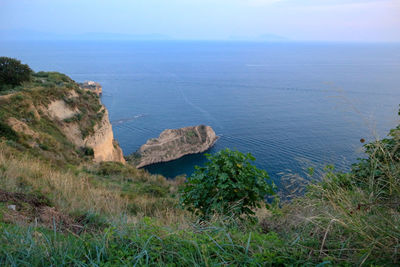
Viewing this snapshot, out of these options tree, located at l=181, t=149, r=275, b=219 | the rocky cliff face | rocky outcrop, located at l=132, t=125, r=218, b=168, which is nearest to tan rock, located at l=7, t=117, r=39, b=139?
the rocky cliff face

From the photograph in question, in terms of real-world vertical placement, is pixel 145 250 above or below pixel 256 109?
above

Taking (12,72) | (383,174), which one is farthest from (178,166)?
(383,174)

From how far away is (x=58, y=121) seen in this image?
2111 centimetres

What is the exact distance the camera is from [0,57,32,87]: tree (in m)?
21.3

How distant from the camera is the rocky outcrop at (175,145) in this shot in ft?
129

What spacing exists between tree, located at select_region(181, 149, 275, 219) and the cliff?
1097 centimetres

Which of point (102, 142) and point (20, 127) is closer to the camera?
point (20, 127)

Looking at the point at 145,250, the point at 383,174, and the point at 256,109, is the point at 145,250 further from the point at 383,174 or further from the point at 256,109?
the point at 256,109

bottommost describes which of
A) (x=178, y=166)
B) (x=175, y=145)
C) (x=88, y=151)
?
(x=178, y=166)

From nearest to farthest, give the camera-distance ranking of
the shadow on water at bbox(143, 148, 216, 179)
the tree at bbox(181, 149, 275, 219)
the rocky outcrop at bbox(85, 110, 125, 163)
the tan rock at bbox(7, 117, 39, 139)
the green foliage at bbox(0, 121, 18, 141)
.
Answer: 1. the tree at bbox(181, 149, 275, 219)
2. the green foliage at bbox(0, 121, 18, 141)
3. the tan rock at bbox(7, 117, 39, 139)
4. the rocky outcrop at bbox(85, 110, 125, 163)
5. the shadow on water at bbox(143, 148, 216, 179)

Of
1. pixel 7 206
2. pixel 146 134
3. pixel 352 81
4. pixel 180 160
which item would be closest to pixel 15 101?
pixel 7 206

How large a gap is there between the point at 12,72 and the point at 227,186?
23.0 metres

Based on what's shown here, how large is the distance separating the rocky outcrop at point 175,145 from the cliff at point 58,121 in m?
10.7

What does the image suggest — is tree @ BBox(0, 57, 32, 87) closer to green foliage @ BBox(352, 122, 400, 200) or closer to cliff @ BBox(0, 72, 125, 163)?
cliff @ BBox(0, 72, 125, 163)
